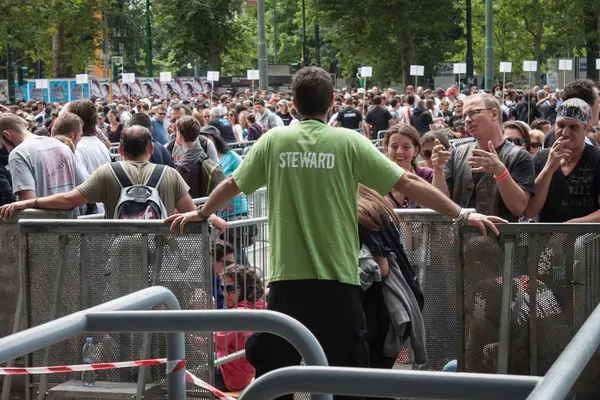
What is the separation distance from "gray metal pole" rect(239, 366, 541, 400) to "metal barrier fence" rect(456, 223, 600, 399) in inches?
113

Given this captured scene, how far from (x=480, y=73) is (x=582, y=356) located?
7607cm

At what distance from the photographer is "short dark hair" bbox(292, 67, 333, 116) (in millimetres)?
5043

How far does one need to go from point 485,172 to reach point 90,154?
4.55 metres

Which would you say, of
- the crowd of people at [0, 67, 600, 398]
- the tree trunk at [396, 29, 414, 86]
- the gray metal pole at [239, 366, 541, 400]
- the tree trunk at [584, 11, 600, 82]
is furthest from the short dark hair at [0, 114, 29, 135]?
the tree trunk at [396, 29, 414, 86]

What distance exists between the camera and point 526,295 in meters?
A: 5.73

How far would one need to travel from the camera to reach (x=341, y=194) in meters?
5.00

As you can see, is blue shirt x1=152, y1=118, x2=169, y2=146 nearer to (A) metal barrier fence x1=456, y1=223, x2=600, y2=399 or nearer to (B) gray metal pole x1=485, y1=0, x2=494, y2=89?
(A) metal barrier fence x1=456, y1=223, x2=600, y2=399

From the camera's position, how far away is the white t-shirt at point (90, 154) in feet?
31.6

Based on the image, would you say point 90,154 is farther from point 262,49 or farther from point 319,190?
point 262,49

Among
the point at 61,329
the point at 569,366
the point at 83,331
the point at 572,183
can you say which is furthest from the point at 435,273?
the point at 569,366

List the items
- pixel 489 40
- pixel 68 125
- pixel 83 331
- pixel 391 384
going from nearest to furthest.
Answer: pixel 391 384
pixel 83 331
pixel 68 125
pixel 489 40

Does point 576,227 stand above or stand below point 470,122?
below

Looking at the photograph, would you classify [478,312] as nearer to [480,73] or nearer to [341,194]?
[341,194]

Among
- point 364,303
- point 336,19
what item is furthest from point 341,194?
point 336,19
